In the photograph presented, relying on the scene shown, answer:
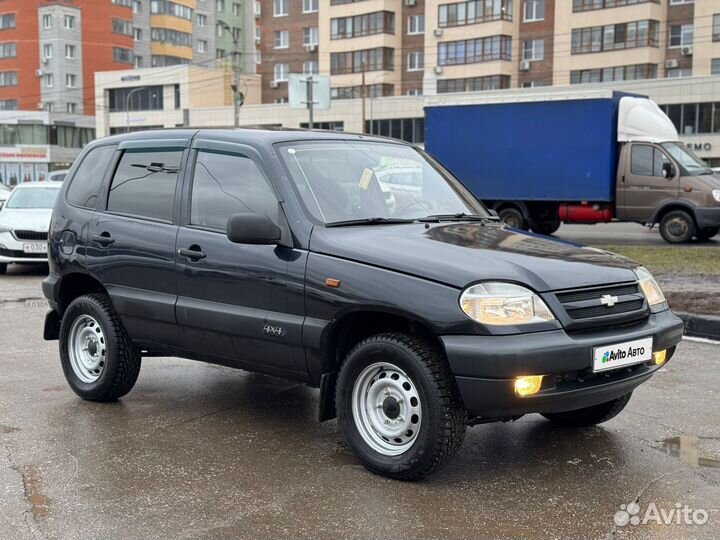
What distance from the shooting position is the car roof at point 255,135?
558 centimetres

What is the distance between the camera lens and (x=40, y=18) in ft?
301

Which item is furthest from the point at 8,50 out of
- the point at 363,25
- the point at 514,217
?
the point at 514,217

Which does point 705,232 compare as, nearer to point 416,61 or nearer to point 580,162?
point 580,162

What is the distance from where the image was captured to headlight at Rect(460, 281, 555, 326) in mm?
4398

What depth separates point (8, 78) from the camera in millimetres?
93750

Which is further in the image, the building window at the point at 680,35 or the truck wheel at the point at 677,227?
the building window at the point at 680,35

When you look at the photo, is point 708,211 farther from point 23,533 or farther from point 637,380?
point 23,533

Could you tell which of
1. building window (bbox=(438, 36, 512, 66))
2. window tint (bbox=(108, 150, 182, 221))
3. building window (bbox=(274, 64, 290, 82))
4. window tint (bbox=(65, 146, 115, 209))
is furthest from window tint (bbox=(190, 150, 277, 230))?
building window (bbox=(274, 64, 290, 82))

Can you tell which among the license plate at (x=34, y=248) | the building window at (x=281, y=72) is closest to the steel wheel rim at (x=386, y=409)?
the license plate at (x=34, y=248)

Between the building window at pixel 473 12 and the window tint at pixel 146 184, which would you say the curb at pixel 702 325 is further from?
the building window at pixel 473 12

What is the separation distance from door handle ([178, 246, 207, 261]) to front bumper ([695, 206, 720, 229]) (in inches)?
619

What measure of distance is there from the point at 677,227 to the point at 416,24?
58474 mm

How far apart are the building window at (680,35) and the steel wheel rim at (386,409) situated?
203 feet

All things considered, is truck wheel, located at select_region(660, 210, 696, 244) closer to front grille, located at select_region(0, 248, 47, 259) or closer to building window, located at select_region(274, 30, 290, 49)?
front grille, located at select_region(0, 248, 47, 259)
